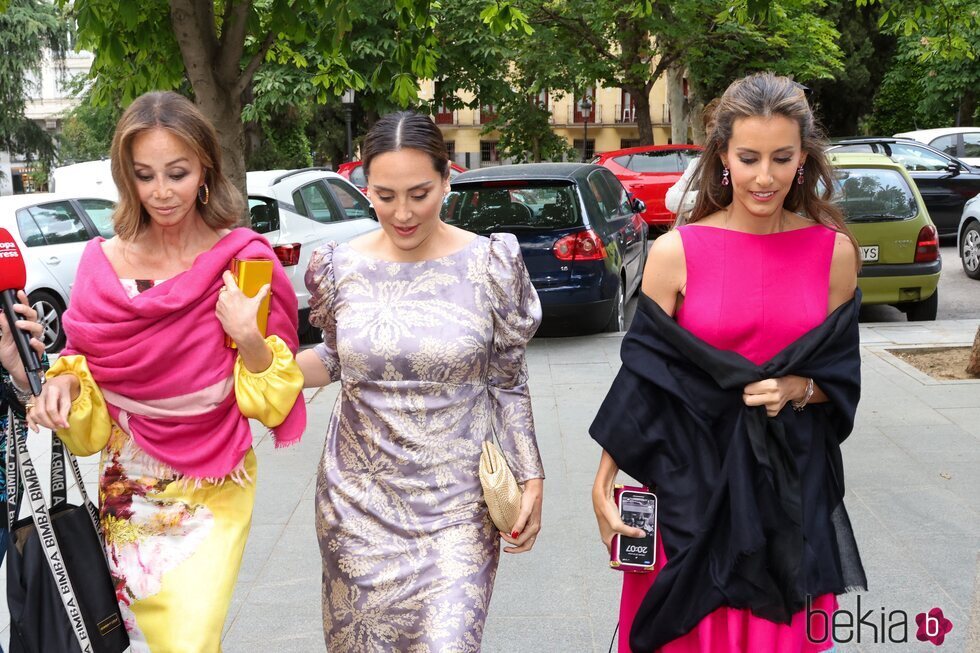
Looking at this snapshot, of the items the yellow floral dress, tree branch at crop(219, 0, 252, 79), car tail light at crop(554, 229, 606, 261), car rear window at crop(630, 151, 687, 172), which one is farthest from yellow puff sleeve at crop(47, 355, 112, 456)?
car rear window at crop(630, 151, 687, 172)

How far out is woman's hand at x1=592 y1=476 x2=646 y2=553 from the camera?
2.63 m

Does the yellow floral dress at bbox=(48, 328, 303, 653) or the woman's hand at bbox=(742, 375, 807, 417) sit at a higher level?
the woman's hand at bbox=(742, 375, 807, 417)

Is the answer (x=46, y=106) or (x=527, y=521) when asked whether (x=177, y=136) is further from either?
(x=46, y=106)

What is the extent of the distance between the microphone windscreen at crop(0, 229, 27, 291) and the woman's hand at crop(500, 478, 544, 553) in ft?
4.38

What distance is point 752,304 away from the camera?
2.56m

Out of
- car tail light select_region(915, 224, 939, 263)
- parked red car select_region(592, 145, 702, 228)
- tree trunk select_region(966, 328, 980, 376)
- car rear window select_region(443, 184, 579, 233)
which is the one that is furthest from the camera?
parked red car select_region(592, 145, 702, 228)

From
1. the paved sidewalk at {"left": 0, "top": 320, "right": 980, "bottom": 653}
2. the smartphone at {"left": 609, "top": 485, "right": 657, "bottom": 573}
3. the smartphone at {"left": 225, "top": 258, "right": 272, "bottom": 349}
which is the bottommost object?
the paved sidewalk at {"left": 0, "top": 320, "right": 980, "bottom": 653}

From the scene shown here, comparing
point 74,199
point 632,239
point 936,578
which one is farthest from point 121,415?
point 74,199

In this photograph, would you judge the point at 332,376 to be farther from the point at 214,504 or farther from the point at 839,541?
the point at 839,541

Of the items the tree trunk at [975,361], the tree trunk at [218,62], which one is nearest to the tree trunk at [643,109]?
the tree trunk at [975,361]

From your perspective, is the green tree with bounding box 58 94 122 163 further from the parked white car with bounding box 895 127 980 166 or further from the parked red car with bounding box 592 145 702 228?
→ the parked white car with bounding box 895 127 980 166

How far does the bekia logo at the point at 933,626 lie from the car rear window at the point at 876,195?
6.26m

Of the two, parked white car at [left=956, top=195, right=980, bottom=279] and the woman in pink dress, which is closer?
the woman in pink dress

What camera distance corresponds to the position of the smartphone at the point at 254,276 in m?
2.63
